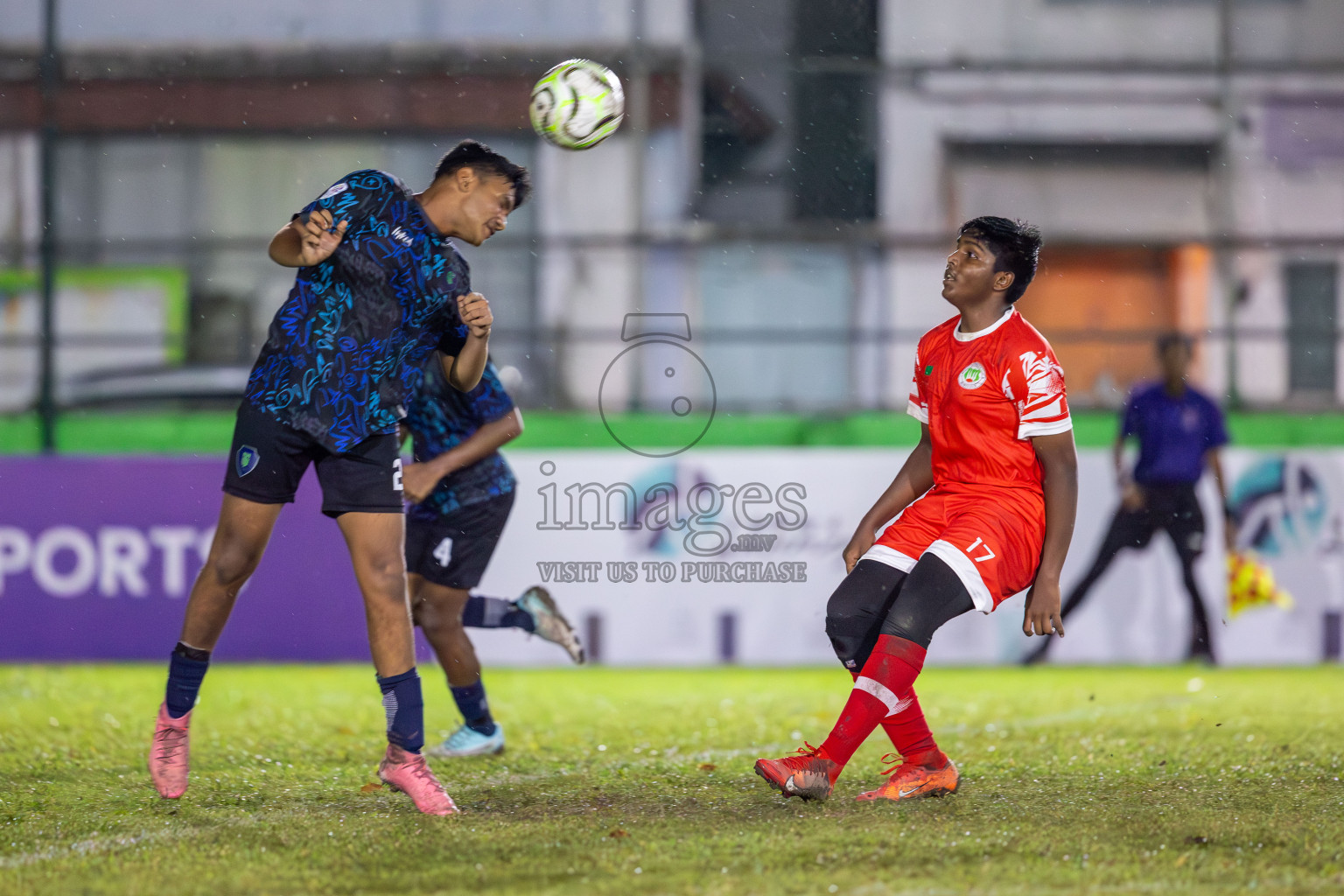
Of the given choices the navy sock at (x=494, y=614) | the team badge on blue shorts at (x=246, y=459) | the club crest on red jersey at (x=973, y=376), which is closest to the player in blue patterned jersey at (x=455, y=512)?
the navy sock at (x=494, y=614)

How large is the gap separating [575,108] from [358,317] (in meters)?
1.34

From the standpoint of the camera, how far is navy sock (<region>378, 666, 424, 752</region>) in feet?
11.9

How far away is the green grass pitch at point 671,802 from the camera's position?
9.82 feet

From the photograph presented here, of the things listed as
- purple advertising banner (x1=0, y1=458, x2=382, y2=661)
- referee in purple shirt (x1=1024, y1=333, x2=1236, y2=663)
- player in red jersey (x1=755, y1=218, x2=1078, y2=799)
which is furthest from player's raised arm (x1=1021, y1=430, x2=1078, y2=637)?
purple advertising banner (x1=0, y1=458, x2=382, y2=661)

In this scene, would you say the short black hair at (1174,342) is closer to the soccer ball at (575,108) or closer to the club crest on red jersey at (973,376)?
the soccer ball at (575,108)

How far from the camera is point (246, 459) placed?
3.62 meters

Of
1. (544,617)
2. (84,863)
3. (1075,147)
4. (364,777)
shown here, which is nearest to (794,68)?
(1075,147)

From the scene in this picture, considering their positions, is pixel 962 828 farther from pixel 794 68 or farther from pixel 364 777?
pixel 794 68

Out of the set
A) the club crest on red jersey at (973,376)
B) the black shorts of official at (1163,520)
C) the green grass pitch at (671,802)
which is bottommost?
the green grass pitch at (671,802)

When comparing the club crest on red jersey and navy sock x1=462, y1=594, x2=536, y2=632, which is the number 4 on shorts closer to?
the club crest on red jersey

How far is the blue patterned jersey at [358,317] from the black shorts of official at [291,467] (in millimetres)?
34

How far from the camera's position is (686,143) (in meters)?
7.72

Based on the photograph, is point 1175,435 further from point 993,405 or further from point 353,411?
point 353,411

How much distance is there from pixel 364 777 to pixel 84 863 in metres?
1.16
